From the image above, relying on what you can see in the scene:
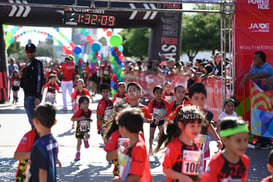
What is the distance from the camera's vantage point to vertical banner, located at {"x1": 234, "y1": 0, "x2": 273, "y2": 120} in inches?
450

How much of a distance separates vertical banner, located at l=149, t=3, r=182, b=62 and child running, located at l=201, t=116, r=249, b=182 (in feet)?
56.0

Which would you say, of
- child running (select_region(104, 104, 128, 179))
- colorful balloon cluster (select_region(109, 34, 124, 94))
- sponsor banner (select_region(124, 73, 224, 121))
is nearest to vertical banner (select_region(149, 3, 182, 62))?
sponsor banner (select_region(124, 73, 224, 121))

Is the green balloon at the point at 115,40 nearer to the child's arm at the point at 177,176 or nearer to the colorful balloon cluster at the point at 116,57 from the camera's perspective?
the colorful balloon cluster at the point at 116,57

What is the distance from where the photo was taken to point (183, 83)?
17562 mm

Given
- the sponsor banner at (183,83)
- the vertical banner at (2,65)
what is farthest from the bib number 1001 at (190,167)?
the vertical banner at (2,65)

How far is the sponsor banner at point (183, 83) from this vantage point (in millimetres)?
13833

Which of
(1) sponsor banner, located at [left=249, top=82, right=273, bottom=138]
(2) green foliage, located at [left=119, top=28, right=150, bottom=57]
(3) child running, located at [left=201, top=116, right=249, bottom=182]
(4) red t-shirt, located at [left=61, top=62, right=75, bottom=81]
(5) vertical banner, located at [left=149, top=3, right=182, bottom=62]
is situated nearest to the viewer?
(3) child running, located at [left=201, top=116, right=249, bottom=182]

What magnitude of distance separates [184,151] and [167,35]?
16962mm

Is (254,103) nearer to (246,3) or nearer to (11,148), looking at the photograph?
(246,3)

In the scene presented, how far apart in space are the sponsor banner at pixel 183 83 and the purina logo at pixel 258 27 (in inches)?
63.7

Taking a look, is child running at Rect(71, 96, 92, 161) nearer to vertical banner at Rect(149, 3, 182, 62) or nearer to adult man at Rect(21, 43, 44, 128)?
adult man at Rect(21, 43, 44, 128)

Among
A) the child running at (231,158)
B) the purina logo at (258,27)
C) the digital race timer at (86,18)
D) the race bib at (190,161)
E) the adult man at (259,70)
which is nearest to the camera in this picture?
the child running at (231,158)

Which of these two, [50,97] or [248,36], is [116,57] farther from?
[248,36]

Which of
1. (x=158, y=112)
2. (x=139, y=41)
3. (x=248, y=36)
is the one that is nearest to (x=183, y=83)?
(x=248, y=36)
